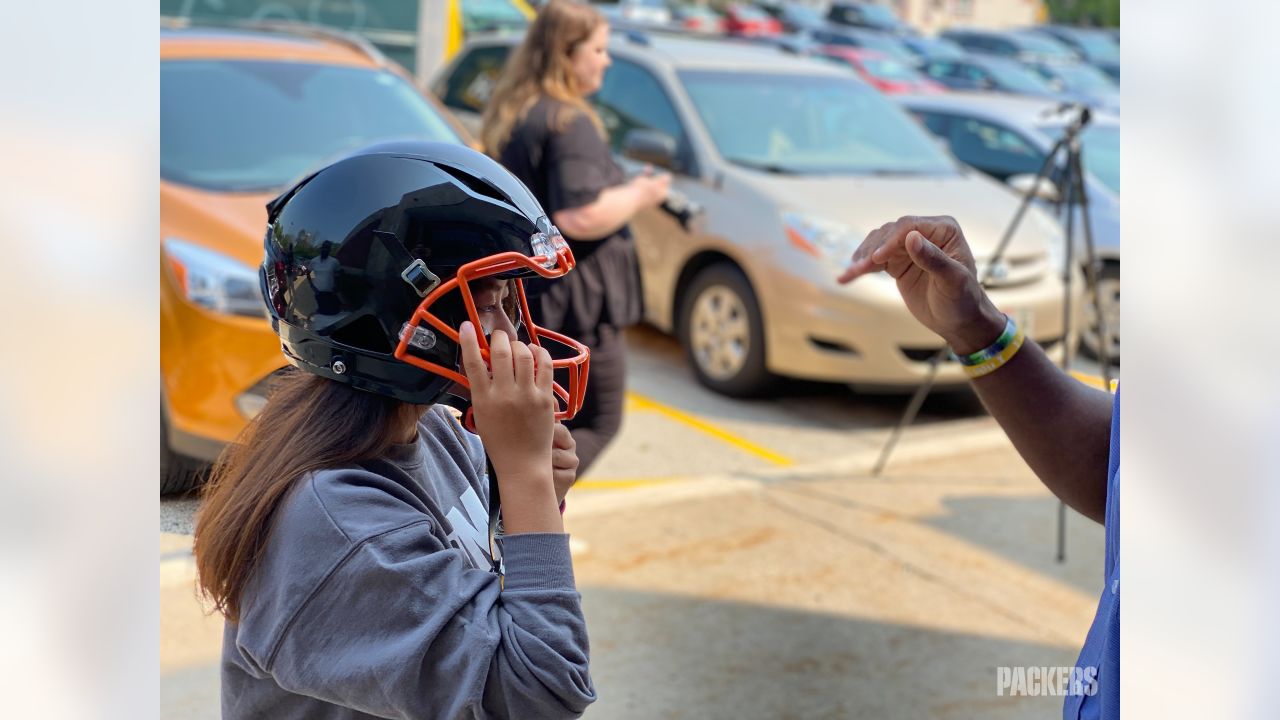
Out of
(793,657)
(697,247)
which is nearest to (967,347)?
(793,657)

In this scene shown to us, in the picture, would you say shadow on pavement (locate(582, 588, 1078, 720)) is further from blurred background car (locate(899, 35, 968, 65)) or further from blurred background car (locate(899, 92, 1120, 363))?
blurred background car (locate(899, 35, 968, 65))

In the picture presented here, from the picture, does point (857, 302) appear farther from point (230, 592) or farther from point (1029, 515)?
point (230, 592)

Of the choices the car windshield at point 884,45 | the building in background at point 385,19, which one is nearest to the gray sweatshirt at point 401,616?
the building in background at point 385,19

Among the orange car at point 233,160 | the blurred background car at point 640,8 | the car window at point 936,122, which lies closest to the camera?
the orange car at point 233,160

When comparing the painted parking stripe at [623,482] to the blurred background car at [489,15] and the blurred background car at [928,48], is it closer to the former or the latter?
the blurred background car at [489,15]

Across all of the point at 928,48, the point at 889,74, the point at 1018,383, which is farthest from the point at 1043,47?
the point at 1018,383

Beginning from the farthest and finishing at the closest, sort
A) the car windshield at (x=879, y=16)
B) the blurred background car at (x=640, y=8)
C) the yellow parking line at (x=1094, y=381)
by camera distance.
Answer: the car windshield at (x=879, y=16), the blurred background car at (x=640, y=8), the yellow parking line at (x=1094, y=381)

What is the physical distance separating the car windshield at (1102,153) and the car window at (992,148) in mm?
329

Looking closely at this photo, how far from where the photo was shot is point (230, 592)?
150 centimetres

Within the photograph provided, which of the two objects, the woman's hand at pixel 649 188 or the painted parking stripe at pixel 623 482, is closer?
the woman's hand at pixel 649 188

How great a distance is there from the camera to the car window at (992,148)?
8.94 metres

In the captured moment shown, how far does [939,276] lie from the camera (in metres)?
1.93

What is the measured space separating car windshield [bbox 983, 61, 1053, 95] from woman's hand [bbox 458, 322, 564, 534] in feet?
51.2
